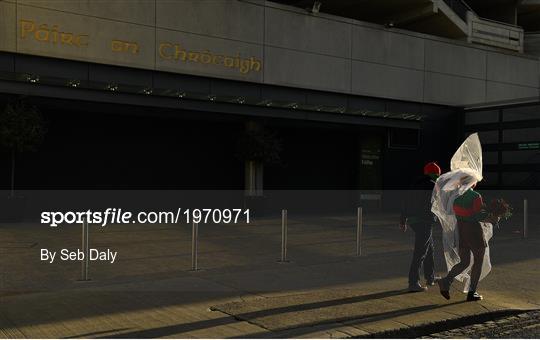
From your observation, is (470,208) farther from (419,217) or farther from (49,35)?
(49,35)

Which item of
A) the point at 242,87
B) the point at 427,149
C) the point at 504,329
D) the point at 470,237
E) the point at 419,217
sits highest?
the point at 242,87

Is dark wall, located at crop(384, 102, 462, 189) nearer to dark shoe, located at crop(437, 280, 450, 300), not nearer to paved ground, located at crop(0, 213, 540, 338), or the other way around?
paved ground, located at crop(0, 213, 540, 338)

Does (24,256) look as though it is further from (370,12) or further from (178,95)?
(370,12)

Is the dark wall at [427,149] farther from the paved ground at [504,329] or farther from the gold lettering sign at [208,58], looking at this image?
the paved ground at [504,329]

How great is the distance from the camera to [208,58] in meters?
17.6

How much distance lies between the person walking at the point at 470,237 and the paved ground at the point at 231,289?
0.86 feet

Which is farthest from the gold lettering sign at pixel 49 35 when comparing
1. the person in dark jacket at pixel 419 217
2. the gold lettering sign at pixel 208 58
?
the person in dark jacket at pixel 419 217

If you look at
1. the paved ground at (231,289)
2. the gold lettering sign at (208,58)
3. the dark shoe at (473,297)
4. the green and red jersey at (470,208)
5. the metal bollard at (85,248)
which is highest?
the gold lettering sign at (208,58)

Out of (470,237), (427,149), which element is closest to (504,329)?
A: (470,237)

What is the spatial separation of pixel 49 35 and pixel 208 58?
465cm

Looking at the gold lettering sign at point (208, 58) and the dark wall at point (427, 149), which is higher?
the gold lettering sign at point (208, 58)

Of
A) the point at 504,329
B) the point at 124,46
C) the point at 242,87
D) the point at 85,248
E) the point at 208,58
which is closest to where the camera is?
the point at 504,329

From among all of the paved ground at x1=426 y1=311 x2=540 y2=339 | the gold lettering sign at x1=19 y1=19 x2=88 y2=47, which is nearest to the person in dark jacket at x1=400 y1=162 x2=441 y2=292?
the paved ground at x1=426 y1=311 x2=540 y2=339

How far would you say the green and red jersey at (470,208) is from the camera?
23.5ft
